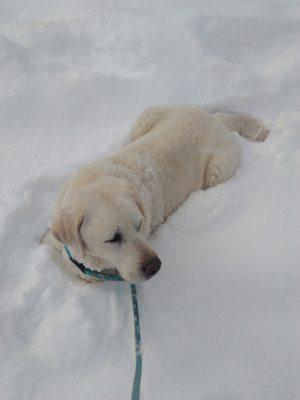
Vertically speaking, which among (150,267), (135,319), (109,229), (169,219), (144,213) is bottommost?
(135,319)

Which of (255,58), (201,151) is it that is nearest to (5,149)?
(201,151)

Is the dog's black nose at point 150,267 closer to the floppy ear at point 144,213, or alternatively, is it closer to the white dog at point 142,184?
the white dog at point 142,184

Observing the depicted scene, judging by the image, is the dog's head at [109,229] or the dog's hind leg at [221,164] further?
the dog's hind leg at [221,164]

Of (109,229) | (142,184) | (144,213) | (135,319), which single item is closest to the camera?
(109,229)

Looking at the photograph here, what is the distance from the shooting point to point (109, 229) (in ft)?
9.48

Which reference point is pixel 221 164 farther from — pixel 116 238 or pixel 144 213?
pixel 116 238

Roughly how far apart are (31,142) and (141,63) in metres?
1.63

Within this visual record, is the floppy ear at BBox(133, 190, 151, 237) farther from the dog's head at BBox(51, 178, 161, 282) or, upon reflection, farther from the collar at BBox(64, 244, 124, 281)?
the collar at BBox(64, 244, 124, 281)

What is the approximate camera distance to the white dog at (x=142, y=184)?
293 centimetres

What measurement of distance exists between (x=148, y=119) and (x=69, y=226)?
1.79m

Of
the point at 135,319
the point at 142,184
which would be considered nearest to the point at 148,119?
the point at 142,184

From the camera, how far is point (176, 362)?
300cm

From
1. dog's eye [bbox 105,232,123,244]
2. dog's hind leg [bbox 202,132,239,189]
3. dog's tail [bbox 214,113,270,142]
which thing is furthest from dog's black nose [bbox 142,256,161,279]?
dog's tail [bbox 214,113,270,142]

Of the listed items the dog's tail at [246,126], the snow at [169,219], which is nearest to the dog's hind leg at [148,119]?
the snow at [169,219]
